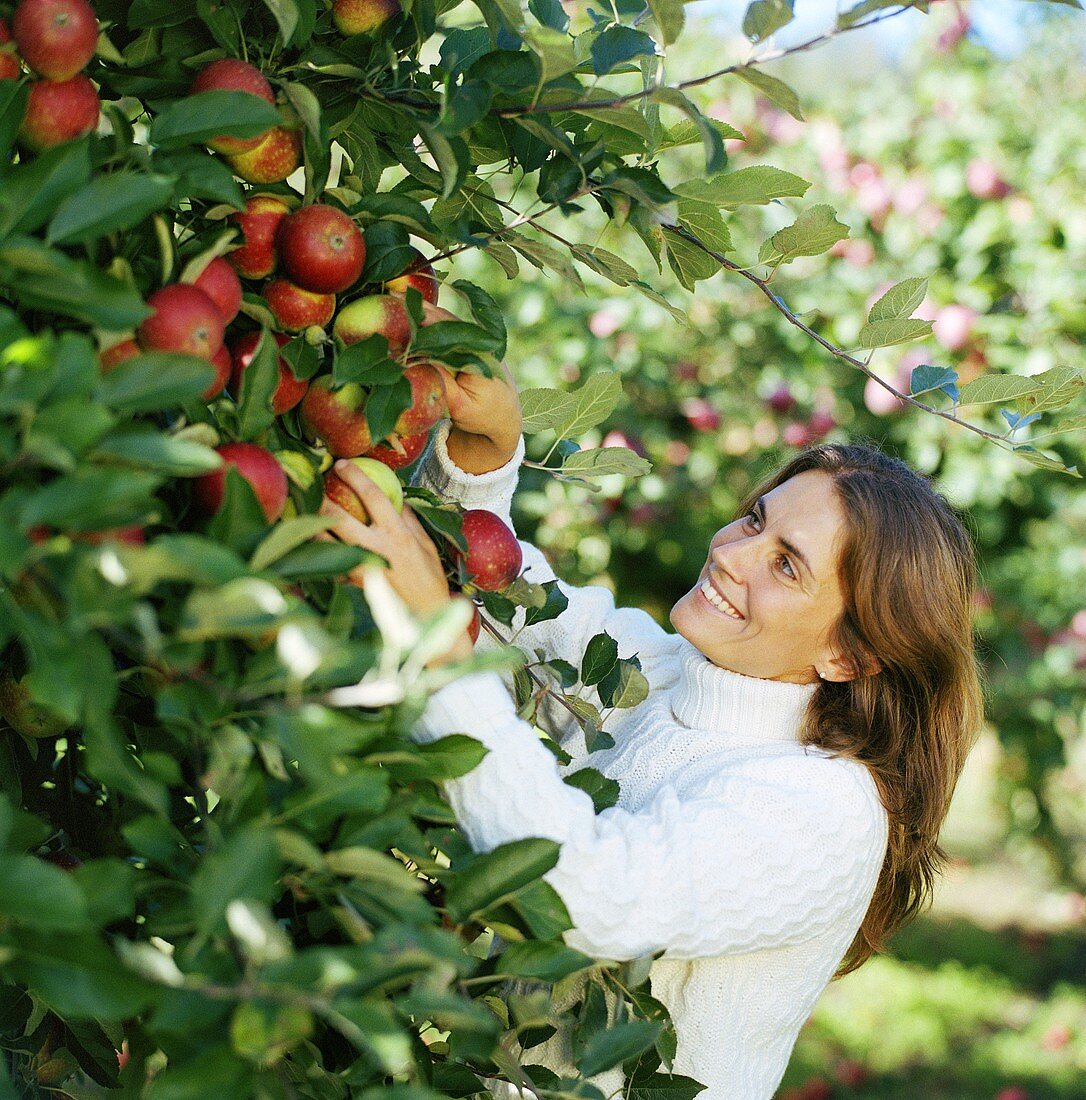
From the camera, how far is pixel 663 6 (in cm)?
86

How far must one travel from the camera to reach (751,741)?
1446mm

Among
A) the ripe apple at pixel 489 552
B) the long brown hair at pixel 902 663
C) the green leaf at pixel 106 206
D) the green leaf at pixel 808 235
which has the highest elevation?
the green leaf at pixel 106 206

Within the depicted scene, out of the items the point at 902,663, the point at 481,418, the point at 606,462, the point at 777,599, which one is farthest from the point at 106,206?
the point at 902,663

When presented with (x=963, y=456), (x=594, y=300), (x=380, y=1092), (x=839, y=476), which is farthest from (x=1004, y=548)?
(x=380, y=1092)

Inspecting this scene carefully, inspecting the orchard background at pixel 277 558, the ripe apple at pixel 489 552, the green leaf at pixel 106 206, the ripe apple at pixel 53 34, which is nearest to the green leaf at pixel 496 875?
the orchard background at pixel 277 558

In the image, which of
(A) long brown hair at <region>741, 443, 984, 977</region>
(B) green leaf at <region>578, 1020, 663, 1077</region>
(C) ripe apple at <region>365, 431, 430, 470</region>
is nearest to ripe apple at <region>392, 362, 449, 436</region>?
(C) ripe apple at <region>365, 431, 430, 470</region>

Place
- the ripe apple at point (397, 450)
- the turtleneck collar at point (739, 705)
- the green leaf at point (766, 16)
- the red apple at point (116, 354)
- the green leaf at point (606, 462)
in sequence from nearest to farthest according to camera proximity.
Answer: the red apple at point (116, 354), the green leaf at point (766, 16), the ripe apple at point (397, 450), the green leaf at point (606, 462), the turtleneck collar at point (739, 705)

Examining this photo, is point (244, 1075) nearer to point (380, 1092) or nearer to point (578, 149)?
point (380, 1092)

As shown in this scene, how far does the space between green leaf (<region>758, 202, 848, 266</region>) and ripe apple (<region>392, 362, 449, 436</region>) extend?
340 millimetres

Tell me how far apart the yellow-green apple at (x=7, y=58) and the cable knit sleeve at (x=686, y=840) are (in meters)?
0.52

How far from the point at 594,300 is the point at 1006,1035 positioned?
2.49 m

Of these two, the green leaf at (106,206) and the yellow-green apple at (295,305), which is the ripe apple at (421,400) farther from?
the green leaf at (106,206)

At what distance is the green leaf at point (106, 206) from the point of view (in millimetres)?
712

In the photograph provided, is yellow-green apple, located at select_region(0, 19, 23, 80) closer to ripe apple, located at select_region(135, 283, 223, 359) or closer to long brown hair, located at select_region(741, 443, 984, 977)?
A: ripe apple, located at select_region(135, 283, 223, 359)
